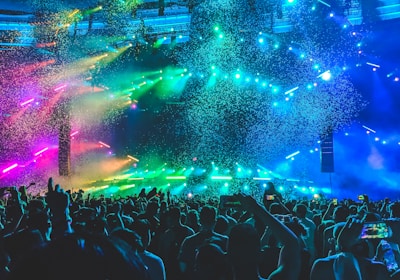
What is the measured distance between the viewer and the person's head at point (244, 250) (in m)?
2.29

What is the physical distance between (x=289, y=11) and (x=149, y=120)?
11.9 m

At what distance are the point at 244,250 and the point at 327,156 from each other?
17.5 m

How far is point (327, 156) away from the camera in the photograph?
1873 cm

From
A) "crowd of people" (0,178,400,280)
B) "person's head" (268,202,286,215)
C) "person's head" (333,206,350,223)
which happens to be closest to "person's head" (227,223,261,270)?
"crowd of people" (0,178,400,280)

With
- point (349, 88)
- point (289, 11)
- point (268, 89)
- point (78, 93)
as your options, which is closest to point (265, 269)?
point (289, 11)

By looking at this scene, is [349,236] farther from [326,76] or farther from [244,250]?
[326,76]

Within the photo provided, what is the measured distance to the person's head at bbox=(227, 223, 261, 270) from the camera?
2.29 metres

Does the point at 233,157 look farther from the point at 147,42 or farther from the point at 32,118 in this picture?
the point at 32,118

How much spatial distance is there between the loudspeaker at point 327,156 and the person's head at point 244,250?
56.6ft

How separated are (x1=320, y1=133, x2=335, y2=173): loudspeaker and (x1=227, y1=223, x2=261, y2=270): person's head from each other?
56.6ft

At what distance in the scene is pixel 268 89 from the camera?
21562 mm

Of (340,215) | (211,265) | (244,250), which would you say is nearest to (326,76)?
(340,215)

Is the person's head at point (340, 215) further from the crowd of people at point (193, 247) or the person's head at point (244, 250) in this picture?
the person's head at point (244, 250)

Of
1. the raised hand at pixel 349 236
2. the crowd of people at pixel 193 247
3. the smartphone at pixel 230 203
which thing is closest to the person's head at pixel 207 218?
the crowd of people at pixel 193 247
